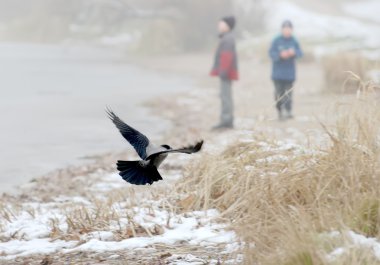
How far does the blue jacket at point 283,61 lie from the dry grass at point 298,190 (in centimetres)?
661

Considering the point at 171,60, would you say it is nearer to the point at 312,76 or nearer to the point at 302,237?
the point at 312,76

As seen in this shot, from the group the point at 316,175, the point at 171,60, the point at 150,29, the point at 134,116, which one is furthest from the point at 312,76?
the point at 316,175

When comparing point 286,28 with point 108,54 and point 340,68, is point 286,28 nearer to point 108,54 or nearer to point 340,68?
point 340,68

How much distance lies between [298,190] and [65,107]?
12305mm

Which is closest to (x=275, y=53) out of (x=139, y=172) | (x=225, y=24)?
(x=225, y=24)

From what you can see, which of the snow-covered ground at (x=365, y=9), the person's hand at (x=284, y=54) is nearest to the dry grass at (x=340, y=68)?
the person's hand at (x=284, y=54)

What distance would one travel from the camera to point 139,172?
432cm

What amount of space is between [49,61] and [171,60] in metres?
4.67

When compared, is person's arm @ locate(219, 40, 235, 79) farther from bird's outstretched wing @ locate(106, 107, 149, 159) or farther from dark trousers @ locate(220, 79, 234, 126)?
bird's outstretched wing @ locate(106, 107, 149, 159)

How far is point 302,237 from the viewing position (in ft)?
12.5

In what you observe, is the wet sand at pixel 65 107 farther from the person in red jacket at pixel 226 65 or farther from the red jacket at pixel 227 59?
the red jacket at pixel 227 59

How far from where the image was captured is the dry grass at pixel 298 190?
3.91 metres

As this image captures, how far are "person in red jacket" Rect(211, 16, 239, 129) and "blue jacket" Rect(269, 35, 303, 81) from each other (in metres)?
0.97

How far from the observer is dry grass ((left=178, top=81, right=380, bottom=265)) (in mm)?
3910
